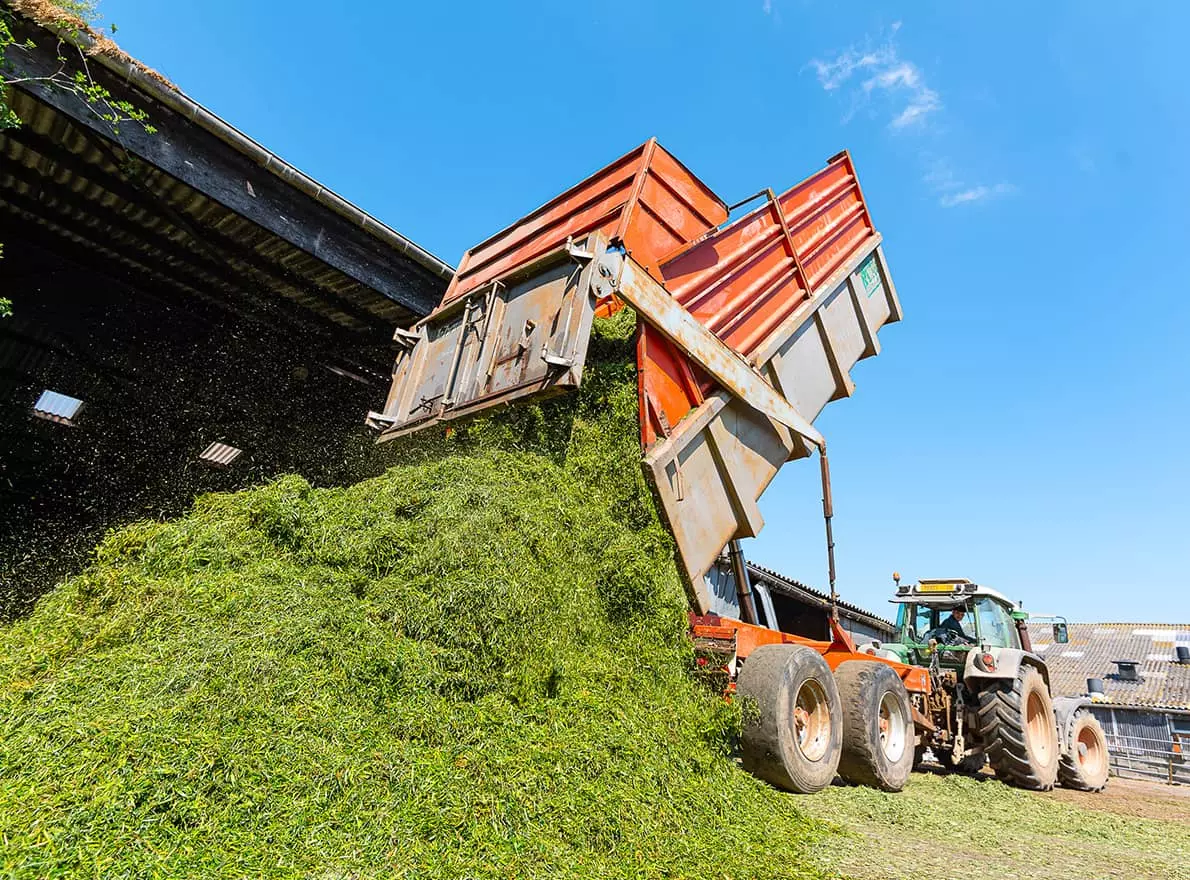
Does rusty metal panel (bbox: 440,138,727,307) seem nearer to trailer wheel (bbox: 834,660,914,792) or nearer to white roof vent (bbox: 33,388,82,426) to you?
trailer wheel (bbox: 834,660,914,792)

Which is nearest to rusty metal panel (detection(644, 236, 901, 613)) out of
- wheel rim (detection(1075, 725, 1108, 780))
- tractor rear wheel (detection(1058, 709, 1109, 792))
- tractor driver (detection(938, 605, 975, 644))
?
tractor driver (detection(938, 605, 975, 644))

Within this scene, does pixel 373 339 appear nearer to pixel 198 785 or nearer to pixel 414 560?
pixel 414 560

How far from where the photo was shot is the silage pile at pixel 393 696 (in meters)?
1.92

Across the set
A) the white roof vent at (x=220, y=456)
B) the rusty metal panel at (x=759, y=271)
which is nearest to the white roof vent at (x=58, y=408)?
the white roof vent at (x=220, y=456)

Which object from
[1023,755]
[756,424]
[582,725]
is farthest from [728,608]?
[582,725]

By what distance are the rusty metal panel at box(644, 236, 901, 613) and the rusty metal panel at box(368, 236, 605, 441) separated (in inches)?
33.5

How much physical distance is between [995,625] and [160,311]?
11218 mm

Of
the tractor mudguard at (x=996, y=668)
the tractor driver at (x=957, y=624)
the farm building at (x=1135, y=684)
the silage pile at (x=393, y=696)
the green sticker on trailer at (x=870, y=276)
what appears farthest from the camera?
the farm building at (x=1135, y=684)

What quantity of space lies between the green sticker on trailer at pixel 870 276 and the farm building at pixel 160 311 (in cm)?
447

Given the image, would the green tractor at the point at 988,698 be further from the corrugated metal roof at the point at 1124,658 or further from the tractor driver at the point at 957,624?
the corrugated metal roof at the point at 1124,658

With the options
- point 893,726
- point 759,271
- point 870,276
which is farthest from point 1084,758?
point 759,271

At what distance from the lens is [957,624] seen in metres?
8.30

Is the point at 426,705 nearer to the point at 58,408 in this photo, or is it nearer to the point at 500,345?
the point at 500,345

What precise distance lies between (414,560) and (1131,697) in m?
27.7
